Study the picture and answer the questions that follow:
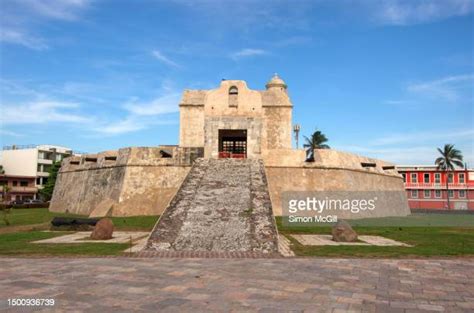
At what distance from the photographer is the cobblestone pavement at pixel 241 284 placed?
5.25 meters

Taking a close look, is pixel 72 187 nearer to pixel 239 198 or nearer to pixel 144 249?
pixel 239 198

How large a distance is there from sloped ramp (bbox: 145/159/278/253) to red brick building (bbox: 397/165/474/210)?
4551 cm

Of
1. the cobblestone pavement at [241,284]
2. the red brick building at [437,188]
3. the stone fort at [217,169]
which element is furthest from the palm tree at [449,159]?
the cobblestone pavement at [241,284]

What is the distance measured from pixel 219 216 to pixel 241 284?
5.69 meters

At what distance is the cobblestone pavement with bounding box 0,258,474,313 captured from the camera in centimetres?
525

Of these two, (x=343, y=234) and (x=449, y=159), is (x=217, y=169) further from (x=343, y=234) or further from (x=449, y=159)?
(x=449, y=159)

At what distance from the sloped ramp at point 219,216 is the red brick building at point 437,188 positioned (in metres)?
45.5

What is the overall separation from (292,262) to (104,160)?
719 inches

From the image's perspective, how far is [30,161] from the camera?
188 feet

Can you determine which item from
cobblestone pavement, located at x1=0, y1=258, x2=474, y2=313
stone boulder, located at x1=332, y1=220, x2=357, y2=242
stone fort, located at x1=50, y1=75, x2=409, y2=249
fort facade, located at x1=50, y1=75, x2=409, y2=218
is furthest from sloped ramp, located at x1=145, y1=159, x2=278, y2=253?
fort facade, located at x1=50, y1=75, x2=409, y2=218

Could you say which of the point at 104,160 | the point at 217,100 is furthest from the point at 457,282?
the point at 104,160

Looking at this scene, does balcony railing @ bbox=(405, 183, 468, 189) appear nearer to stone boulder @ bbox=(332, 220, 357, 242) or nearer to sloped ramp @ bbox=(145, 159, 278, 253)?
sloped ramp @ bbox=(145, 159, 278, 253)

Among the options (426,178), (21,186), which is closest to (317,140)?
(426,178)

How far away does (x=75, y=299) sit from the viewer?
543cm
